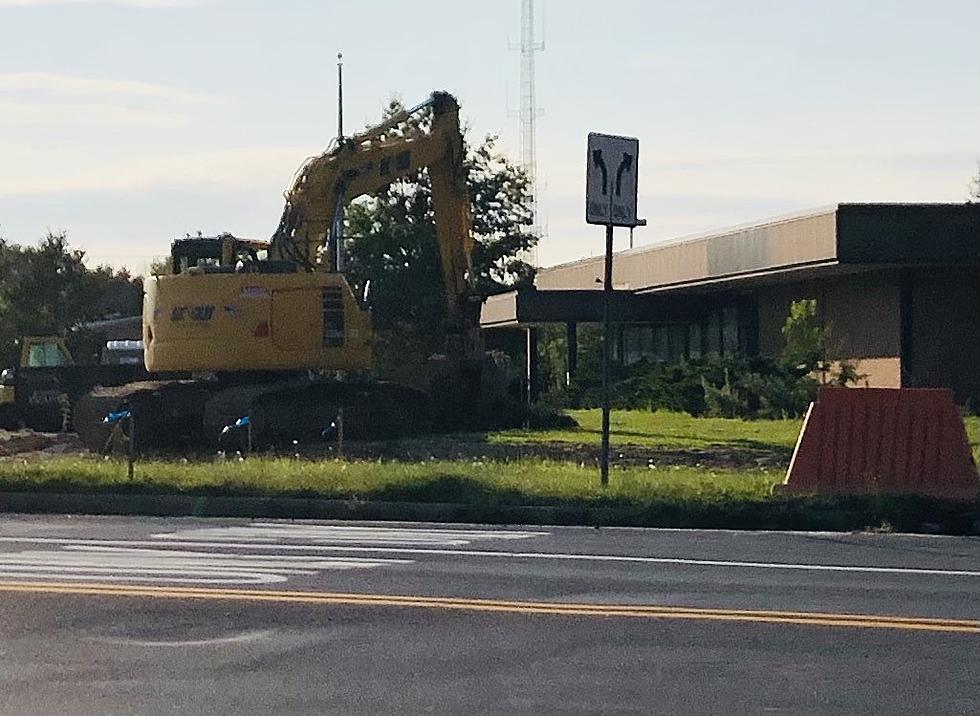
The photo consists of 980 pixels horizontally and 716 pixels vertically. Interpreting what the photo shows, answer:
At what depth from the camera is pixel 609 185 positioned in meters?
17.8

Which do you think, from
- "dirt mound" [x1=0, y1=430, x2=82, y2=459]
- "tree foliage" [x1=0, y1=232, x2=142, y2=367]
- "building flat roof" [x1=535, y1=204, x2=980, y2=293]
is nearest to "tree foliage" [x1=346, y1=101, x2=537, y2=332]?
"tree foliage" [x1=0, y1=232, x2=142, y2=367]

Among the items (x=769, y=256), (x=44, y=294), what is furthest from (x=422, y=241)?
(x=769, y=256)

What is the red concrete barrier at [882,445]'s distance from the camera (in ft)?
56.3

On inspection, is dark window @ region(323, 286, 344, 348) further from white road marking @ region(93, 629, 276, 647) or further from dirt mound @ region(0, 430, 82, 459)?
white road marking @ region(93, 629, 276, 647)

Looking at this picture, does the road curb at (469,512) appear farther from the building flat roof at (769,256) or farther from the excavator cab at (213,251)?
the building flat roof at (769,256)

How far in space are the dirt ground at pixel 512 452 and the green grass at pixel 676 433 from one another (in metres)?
0.92

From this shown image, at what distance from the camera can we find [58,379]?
1430 inches

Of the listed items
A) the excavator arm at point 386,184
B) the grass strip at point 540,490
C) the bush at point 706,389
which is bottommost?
the grass strip at point 540,490

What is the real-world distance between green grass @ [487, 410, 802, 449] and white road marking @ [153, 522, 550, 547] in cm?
1160

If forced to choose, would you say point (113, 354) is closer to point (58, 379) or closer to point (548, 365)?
point (58, 379)

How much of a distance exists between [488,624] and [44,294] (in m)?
57.5

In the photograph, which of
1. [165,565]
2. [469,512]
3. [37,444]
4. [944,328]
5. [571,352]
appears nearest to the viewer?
[165,565]

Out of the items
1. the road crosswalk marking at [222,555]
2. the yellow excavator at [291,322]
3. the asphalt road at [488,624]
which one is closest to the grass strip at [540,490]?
the asphalt road at [488,624]

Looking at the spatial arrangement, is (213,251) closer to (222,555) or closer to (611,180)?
(611,180)
